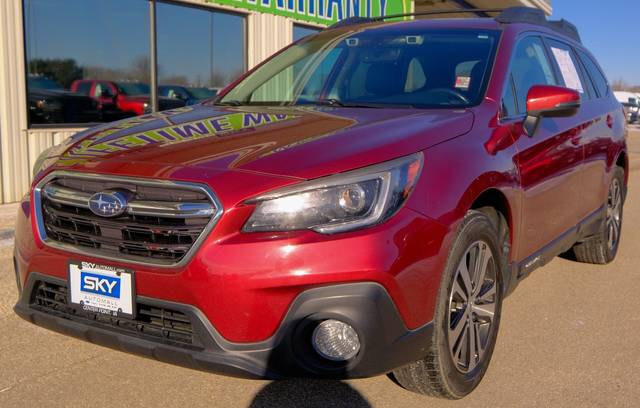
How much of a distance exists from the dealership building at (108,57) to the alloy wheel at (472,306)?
5.71m

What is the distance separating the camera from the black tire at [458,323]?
2.73 meters

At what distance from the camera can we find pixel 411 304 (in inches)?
99.5

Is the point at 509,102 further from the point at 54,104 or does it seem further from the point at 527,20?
the point at 54,104

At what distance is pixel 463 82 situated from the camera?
355cm

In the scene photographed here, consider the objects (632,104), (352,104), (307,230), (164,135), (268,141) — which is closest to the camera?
(307,230)

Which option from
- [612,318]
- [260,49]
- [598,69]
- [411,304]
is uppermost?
[260,49]

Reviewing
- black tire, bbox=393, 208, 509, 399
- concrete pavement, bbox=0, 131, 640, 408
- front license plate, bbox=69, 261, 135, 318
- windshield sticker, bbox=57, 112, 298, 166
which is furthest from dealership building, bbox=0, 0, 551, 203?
black tire, bbox=393, 208, 509, 399

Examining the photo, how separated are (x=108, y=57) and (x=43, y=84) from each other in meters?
1.00

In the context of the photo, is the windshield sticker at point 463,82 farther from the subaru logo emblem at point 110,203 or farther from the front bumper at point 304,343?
the subaru logo emblem at point 110,203

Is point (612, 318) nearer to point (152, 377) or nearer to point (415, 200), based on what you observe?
point (415, 200)

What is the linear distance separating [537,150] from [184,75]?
258 inches

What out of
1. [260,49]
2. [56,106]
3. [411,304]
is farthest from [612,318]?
[260,49]

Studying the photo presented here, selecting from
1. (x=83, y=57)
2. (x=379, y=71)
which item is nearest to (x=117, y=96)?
(x=83, y=57)

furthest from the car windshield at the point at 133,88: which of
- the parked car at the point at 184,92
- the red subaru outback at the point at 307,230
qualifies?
the red subaru outback at the point at 307,230
